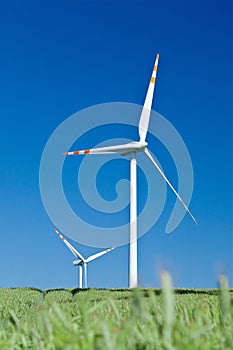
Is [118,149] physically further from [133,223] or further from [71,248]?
[71,248]

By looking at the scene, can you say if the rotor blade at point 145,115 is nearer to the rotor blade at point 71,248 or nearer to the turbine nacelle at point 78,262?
the rotor blade at point 71,248

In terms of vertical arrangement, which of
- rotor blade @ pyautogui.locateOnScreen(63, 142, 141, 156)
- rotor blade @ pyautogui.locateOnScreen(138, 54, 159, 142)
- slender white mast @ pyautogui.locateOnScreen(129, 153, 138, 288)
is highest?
rotor blade @ pyautogui.locateOnScreen(138, 54, 159, 142)

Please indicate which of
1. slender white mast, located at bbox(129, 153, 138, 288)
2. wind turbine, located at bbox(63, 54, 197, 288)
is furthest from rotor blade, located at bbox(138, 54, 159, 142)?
slender white mast, located at bbox(129, 153, 138, 288)

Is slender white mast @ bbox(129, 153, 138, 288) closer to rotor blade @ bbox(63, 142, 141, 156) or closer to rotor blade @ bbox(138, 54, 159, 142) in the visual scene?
rotor blade @ bbox(63, 142, 141, 156)

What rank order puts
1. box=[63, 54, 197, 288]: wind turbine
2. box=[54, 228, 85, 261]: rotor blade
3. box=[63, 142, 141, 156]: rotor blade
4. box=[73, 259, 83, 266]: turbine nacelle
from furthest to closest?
1. box=[73, 259, 83, 266]: turbine nacelle
2. box=[54, 228, 85, 261]: rotor blade
3. box=[63, 54, 197, 288]: wind turbine
4. box=[63, 142, 141, 156]: rotor blade

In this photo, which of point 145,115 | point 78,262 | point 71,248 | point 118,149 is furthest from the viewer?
point 78,262

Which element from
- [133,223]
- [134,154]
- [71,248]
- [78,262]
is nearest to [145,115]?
[134,154]

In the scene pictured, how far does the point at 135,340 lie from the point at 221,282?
0.39 m

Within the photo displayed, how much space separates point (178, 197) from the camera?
102 feet

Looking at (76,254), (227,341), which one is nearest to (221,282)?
(227,341)

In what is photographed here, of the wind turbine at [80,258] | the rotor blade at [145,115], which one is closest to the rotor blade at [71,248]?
the wind turbine at [80,258]

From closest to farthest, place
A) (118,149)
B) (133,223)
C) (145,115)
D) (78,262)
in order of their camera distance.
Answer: (118,149), (133,223), (145,115), (78,262)

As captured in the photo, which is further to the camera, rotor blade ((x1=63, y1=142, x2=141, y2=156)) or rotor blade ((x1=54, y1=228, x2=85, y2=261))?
rotor blade ((x1=54, y1=228, x2=85, y2=261))

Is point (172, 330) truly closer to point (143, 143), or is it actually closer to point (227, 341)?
point (227, 341)
